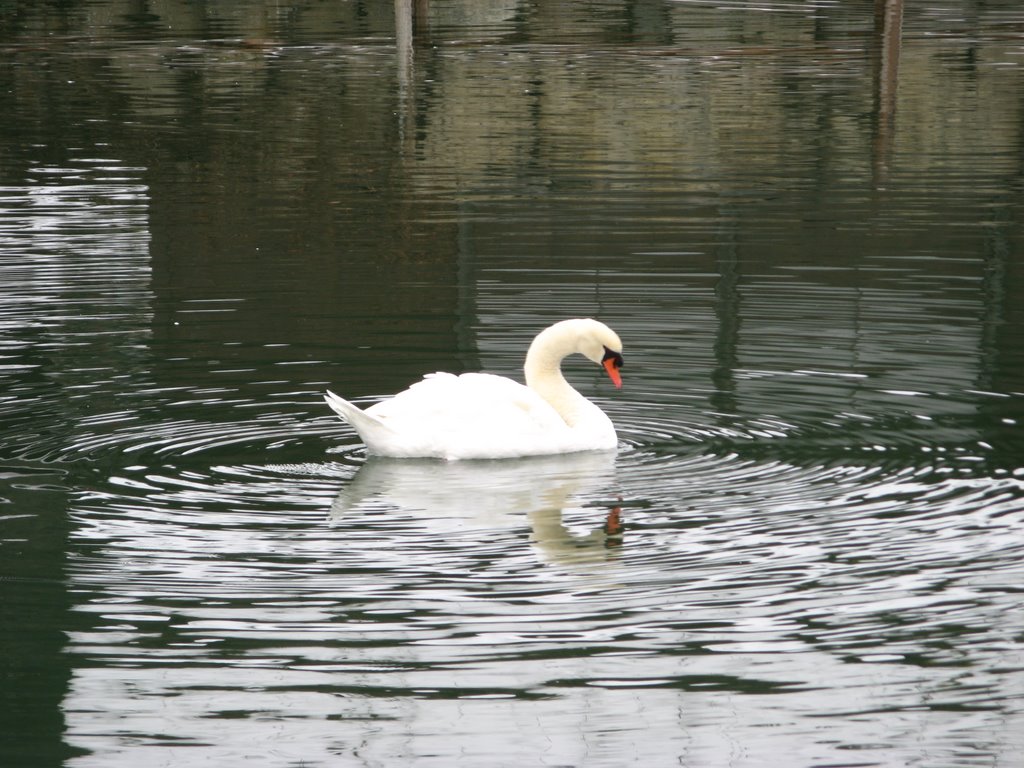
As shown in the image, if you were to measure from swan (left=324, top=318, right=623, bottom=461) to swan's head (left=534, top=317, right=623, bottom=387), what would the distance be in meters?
0.02

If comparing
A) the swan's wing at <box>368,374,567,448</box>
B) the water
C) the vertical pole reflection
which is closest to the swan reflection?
the water

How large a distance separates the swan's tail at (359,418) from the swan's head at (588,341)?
1.06 metres

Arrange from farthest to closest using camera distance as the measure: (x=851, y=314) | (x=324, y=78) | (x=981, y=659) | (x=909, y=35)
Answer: (x=909, y=35)
(x=324, y=78)
(x=851, y=314)
(x=981, y=659)

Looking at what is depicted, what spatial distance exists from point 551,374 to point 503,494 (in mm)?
1155

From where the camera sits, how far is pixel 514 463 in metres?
8.40

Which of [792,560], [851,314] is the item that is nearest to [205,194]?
[851,314]

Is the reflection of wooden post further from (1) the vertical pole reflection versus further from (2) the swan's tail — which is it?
(2) the swan's tail

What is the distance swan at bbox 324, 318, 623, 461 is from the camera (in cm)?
820

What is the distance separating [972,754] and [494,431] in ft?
11.8

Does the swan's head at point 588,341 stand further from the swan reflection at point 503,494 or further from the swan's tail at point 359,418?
the swan's tail at point 359,418

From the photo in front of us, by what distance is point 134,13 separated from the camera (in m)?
39.9

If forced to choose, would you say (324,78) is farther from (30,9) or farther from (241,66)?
(30,9)

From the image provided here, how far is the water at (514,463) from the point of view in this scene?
5422 mm

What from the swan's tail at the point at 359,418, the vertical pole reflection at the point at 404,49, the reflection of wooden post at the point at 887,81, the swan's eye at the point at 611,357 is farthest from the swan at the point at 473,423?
the vertical pole reflection at the point at 404,49
